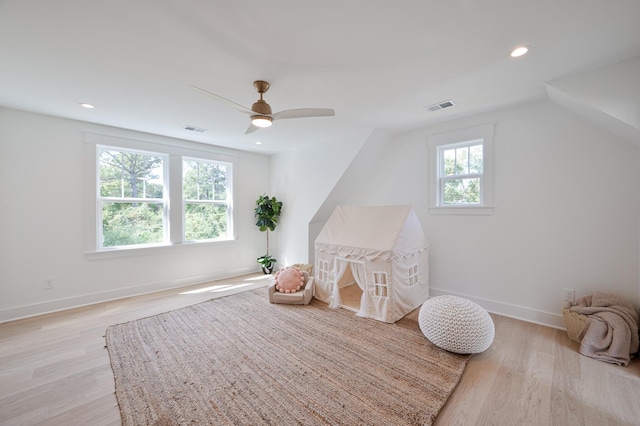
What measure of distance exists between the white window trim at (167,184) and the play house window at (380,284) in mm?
3203

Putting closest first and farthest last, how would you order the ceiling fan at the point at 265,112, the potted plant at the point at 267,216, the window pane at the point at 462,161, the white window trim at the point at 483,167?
the ceiling fan at the point at 265,112, the white window trim at the point at 483,167, the window pane at the point at 462,161, the potted plant at the point at 267,216

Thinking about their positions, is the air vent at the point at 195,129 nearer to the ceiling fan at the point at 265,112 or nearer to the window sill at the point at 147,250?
the ceiling fan at the point at 265,112

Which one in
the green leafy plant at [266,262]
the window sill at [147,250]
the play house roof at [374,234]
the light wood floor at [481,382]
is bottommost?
the light wood floor at [481,382]

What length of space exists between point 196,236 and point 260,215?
49.0 inches

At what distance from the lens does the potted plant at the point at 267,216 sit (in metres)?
5.17

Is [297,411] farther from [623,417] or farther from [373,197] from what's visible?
[373,197]

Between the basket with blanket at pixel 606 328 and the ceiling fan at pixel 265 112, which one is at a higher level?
the ceiling fan at pixel 265 112

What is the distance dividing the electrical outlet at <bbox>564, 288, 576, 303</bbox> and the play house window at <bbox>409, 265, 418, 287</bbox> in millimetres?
1549

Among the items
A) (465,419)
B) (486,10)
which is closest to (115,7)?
(486,10)

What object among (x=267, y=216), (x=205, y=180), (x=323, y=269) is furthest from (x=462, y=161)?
(x=205, y=180)

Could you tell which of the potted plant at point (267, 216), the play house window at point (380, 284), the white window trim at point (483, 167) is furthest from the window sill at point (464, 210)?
the potted plant at point (267, 216)

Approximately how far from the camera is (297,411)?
1.72m

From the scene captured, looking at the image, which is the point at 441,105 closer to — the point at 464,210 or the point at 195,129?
the point at 464,210

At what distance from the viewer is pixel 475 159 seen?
11.3 ft
